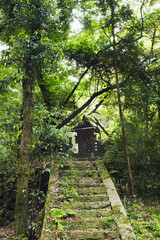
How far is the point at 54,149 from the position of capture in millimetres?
6371

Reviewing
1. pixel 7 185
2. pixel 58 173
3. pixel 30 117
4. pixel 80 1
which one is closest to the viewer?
pixel 30 117

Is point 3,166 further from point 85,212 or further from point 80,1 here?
point 80,1

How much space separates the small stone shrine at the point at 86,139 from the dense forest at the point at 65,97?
586 centimetres

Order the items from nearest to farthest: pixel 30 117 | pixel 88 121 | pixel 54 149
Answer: pixel 30 117
pixel 54 149
pixel 88 121

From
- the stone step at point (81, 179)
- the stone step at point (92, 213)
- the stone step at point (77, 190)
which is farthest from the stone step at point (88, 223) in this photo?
the stone step at point (81, 179)

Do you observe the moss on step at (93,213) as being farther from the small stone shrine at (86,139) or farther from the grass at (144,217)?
the small stone shrine at (86,139)

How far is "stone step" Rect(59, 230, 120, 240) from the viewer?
3.98 m

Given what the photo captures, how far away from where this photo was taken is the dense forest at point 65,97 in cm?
546

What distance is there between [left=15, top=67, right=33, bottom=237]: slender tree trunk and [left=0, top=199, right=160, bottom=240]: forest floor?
99cm

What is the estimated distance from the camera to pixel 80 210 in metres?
4.98

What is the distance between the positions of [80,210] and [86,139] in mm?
11792

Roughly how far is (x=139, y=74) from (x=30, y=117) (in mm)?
5586

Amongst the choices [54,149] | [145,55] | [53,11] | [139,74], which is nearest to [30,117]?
[54,149]

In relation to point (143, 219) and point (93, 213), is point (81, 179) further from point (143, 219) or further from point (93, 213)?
point (143, 219)
